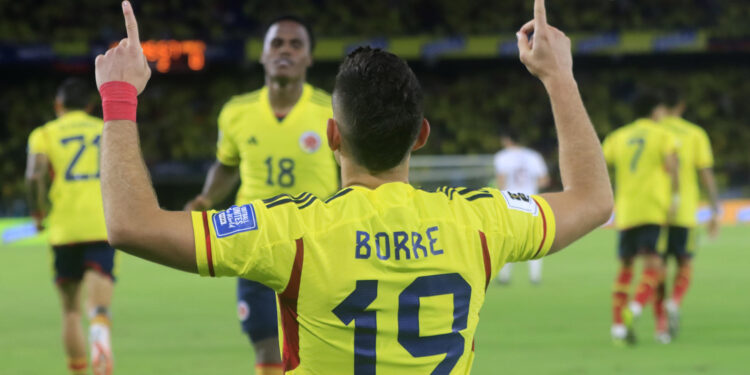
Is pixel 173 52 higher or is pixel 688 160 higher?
pixel 173 52

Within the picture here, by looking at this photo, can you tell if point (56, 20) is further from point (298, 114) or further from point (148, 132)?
point (298, 114)

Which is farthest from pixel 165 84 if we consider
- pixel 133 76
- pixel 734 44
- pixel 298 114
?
pixel 133 76

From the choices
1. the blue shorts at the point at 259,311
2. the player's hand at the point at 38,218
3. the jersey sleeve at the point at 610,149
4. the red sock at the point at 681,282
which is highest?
the jersey sleeve at the point at 610,149

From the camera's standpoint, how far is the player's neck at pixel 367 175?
88.5 inches

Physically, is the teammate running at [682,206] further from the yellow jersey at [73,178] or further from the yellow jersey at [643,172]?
the yellow jersey at [73,178]

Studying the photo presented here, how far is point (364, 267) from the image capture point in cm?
212

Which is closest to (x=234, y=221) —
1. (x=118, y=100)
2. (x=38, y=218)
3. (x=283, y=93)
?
(x=118, y=100)

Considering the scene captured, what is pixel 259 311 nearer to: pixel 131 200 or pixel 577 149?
pixel 577 149

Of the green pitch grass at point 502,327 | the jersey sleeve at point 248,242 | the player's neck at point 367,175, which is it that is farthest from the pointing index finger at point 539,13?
the green pitch grass at point 502,327

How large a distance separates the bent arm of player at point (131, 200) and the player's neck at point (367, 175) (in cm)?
40

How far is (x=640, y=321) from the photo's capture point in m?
9.67

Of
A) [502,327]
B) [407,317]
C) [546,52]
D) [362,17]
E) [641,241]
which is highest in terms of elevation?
[362,17]

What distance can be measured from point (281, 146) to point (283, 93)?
1.04 ft

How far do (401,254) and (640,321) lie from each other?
26.4ft
